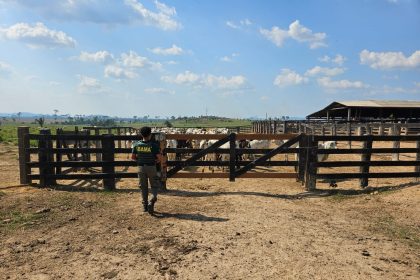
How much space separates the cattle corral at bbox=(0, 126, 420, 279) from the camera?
5.10 m

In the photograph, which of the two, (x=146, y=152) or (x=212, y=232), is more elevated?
(x=146, y=152)

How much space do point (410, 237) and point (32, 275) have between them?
233 inches

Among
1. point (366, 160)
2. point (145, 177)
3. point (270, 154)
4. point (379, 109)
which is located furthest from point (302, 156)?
point (379, 109)

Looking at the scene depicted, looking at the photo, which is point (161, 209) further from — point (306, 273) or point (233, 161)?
point (306, 273)

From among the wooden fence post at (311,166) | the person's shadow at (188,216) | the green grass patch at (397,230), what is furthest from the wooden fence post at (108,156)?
the green grass patch at (397,230)

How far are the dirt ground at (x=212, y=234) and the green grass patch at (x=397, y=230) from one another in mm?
17

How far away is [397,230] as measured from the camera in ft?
22.7

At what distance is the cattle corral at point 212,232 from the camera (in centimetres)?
510

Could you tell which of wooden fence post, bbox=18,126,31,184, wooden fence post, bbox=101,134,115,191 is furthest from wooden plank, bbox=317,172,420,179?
wooden fence post, bbox=18,126,31,184

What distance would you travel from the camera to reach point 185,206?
855cm

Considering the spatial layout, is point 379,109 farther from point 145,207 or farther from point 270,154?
point 145,207

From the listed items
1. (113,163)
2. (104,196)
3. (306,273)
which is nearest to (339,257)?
(306,273)

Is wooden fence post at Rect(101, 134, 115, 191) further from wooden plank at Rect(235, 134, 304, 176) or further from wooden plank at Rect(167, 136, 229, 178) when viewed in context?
wooden plank at Rect(235, 134, 304, 176)

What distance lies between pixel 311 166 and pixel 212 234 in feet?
16.1
